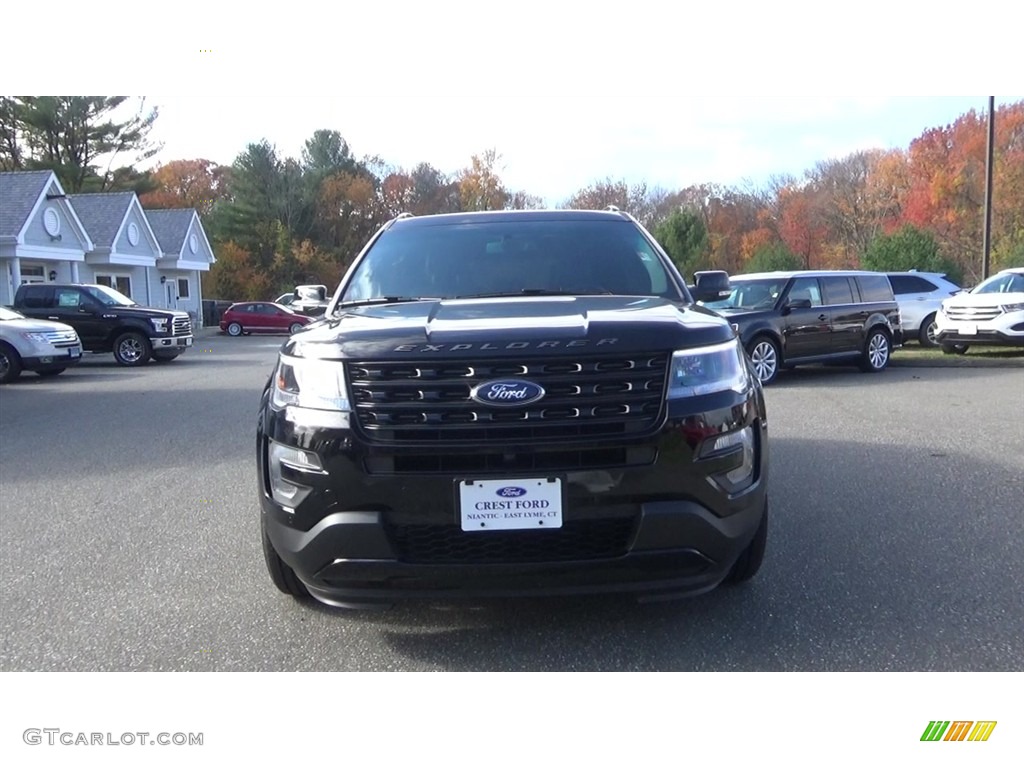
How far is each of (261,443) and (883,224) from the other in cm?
2869

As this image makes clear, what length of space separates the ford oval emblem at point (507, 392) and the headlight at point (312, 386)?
1.55 feet

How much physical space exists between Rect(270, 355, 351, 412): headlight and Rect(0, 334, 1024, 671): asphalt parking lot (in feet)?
3.16

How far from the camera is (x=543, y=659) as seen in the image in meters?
3.24

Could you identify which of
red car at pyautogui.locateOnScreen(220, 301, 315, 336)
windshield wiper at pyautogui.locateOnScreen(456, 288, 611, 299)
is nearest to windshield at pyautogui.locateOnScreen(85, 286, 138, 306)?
red car at pyautogui.locateOnScreen(220, 301, 315, 336)

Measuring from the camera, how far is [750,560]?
142 inches

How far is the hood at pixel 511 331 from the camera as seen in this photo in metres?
3.02

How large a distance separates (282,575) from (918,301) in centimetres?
1684

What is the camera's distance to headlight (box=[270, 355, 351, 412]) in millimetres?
3086

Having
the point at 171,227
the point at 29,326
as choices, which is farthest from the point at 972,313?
the point at 171,227

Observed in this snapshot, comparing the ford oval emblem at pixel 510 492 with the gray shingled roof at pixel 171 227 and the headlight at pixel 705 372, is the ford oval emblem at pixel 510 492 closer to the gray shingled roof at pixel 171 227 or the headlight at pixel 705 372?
the headlight at pixel 705 372

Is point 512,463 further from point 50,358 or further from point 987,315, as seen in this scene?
point 50,358

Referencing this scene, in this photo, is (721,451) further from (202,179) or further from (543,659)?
(202,179)
